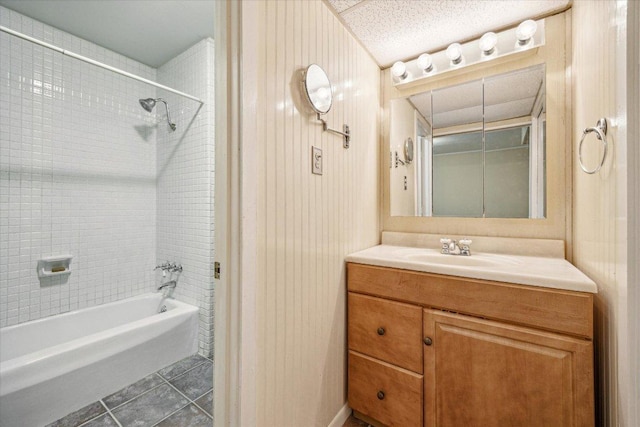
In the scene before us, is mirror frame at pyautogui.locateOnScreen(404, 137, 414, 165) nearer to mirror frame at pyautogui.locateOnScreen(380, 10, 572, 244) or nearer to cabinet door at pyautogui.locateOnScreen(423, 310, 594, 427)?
mirror frame at pyautogui.locateOnScreen(380, 10, 572, 244)

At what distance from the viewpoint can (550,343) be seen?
3.10 feet

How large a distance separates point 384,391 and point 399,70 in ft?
6.38

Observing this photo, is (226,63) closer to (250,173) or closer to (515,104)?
(250,173)

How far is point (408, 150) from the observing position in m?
1.84

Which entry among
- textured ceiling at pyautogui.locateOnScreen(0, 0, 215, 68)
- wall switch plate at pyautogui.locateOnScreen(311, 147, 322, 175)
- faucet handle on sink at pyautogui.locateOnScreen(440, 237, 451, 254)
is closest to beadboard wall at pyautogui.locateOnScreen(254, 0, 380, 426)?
wall switch plate at pyautogui.locateOnScreen(311, 147, 322, 175)

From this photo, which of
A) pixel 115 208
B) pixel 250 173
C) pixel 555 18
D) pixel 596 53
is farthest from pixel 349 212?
pixel 115 208

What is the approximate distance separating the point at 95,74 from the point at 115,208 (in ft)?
3.72

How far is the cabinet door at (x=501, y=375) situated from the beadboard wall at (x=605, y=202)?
95 millimetres

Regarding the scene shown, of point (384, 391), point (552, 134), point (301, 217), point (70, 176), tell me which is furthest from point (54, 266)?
point (552, 134)

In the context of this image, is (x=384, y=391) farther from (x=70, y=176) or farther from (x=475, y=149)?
(x=70, y=176)

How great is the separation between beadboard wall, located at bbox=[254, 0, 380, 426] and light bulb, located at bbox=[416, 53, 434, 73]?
0.46 meters

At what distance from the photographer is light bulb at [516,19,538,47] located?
1.42m

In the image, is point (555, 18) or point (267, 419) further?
point (555, 18)

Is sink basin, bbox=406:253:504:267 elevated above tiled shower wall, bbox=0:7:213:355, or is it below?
below
